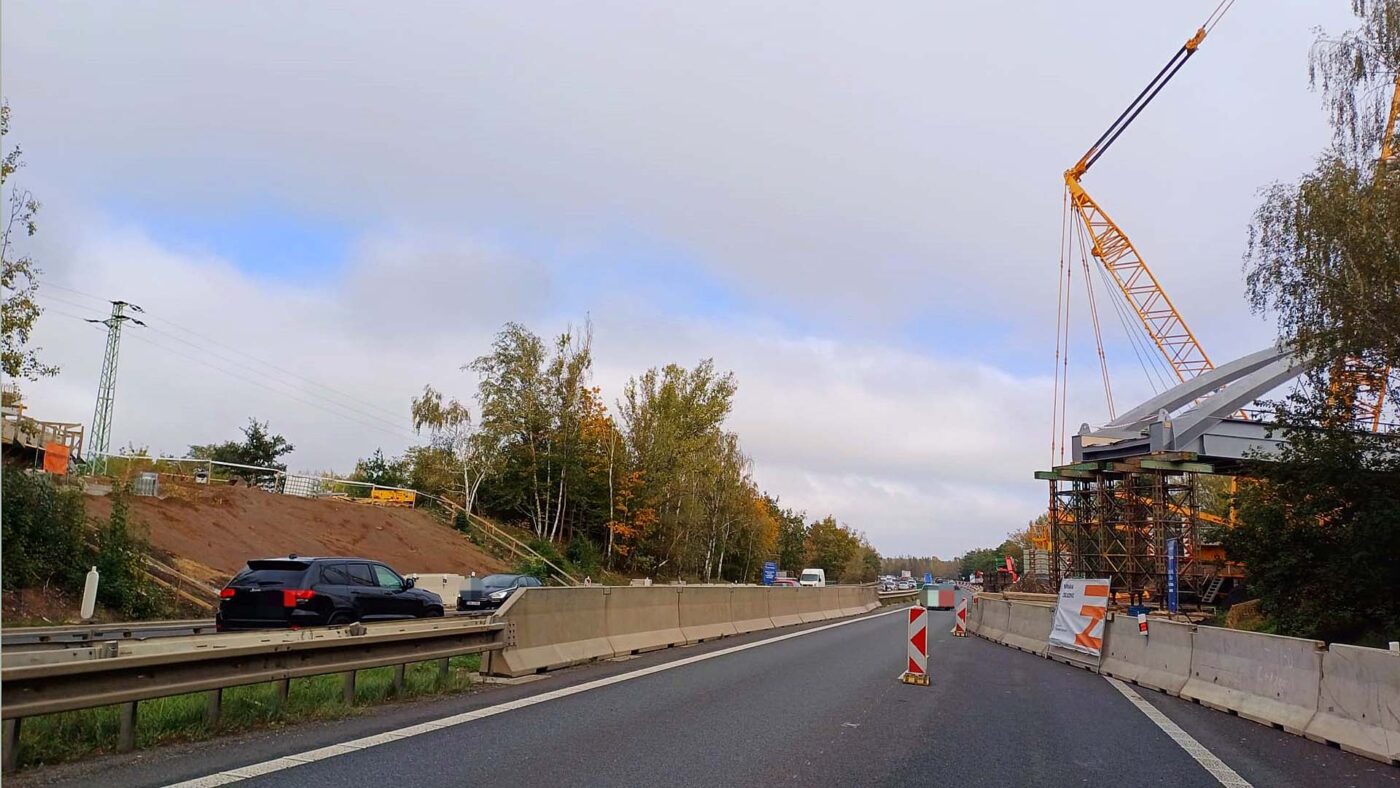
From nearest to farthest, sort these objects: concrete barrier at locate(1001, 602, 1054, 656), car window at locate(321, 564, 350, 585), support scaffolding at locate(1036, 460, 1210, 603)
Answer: car window at locate(321, 564, 350, 585), concrete barrier at locate(1001, 602, 1054, 656), support scaffolding at locate(1036, 460, 1210, 603)

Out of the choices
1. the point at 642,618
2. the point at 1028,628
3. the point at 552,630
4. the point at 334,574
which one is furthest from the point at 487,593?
the point at 1028,628

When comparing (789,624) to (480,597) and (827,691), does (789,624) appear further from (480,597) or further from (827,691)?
(827,691)

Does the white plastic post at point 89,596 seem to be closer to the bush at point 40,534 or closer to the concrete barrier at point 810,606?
the bush at point 40,534

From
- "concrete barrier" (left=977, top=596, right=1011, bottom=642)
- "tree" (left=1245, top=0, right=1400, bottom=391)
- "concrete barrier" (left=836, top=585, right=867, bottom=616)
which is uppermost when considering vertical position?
"tree" (left=1245, top=0, right=1400, bottom=391)

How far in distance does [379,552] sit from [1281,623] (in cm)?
3463

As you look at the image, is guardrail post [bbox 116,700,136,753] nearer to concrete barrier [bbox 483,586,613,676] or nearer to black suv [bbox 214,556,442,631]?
concrete barrier [bbox 483,586,613,676]

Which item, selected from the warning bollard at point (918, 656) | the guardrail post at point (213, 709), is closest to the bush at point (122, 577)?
the guardrail post at point (213, 709)

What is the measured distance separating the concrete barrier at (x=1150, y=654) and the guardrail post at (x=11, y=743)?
13310mm

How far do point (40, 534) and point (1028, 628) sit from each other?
78.8 feet

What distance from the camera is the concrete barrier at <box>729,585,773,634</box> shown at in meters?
23.7

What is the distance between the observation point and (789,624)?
2917 centimetres

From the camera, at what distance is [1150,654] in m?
15.1

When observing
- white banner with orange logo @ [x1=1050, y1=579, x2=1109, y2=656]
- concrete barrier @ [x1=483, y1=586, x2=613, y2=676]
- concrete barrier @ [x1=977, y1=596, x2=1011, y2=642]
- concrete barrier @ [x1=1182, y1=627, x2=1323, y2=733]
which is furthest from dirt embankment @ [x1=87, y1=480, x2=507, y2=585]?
concrete barrier @ [x1=1182, y1=627, x2=1323, y2=733]

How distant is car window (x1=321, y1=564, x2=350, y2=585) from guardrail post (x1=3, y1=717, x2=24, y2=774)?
27.8ft
